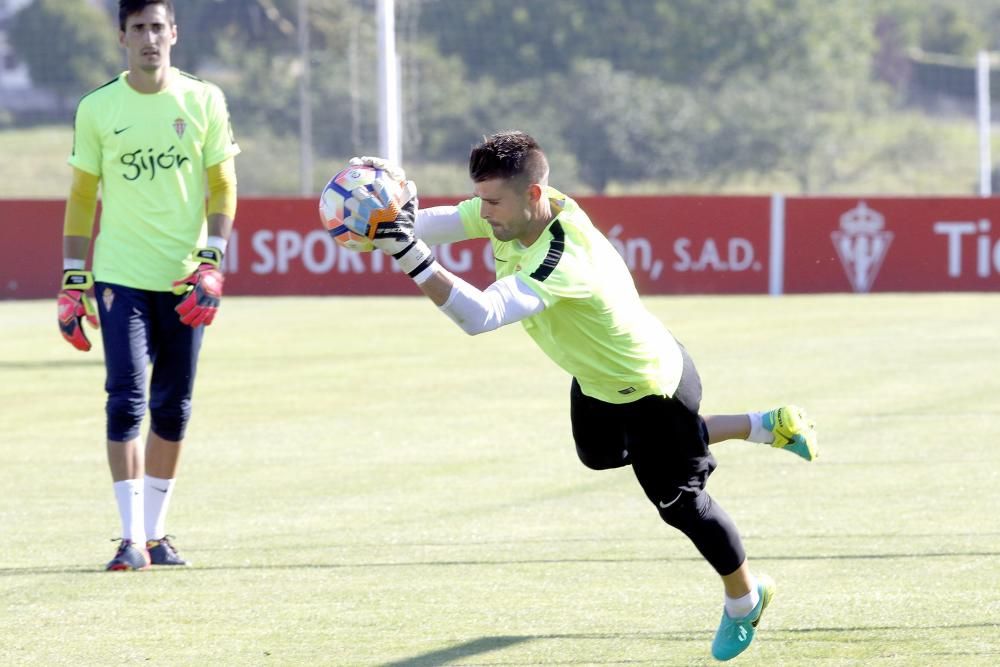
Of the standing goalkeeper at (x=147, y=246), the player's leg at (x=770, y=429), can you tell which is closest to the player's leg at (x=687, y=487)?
the player's leg at (x=770, y=429)

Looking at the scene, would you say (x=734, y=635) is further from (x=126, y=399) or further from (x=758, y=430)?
(x=126, y=399)

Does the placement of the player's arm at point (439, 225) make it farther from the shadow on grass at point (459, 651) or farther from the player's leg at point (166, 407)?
the player's leg at point (166, 407)

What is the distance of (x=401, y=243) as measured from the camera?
17.2 feet

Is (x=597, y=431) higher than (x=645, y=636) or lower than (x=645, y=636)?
higher

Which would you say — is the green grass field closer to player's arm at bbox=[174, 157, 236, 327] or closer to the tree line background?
player's arm at bbox=[174, 157, 236, 327]

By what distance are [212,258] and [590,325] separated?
2.36 m

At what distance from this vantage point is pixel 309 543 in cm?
787

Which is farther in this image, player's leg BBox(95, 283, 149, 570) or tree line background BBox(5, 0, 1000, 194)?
tree line background BBox(5, 0, 1000, 194)

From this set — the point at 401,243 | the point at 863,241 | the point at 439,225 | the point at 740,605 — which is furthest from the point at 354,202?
the point at 863,241

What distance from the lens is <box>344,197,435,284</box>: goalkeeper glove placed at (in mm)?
5234

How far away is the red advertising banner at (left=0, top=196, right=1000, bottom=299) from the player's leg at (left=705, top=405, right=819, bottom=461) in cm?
1802

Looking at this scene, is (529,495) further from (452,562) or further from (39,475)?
(39,475)

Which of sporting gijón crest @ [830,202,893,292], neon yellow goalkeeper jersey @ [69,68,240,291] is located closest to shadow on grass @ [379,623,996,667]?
neon yellow goalkeeper jersey @ [69,68,240,291]

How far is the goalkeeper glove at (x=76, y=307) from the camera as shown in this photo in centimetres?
734
